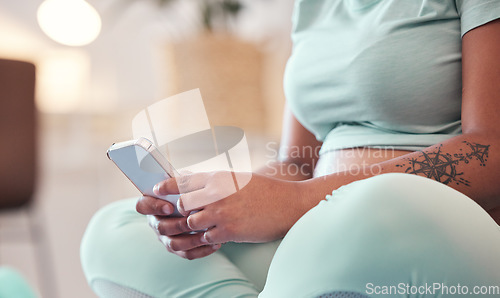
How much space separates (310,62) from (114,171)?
138cm

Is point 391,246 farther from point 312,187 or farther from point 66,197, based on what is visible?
point 66,197

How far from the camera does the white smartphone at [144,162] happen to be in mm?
503

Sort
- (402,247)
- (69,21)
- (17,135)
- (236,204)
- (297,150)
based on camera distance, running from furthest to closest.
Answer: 1. (69,21)
2. (17,135)
3. (297,150)
4. (236,204)
5. (402,247)

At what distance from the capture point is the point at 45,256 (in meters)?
1.82

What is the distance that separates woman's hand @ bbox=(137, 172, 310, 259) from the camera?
19.7 inches

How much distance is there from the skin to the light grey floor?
132 centimetres

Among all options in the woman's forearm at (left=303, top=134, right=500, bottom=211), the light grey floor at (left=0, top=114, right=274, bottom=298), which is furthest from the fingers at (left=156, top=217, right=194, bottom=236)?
the light grey floor at (left=0, top=114, right=274, bottom=298)

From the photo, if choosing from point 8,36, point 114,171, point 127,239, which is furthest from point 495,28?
point 8,36

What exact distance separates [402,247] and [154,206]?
0.29m

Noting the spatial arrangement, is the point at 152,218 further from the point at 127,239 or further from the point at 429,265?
the point at 429,265

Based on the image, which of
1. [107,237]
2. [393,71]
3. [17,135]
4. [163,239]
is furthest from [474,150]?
[17,135]

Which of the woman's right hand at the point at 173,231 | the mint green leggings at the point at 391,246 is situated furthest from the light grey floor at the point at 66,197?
the mint green leggings at the point at 391,246

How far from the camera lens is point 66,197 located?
6.47 ft

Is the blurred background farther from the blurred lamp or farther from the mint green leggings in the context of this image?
the mint green leggings
